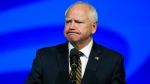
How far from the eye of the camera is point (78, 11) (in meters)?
2.14

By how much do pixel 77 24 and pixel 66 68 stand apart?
0.27m

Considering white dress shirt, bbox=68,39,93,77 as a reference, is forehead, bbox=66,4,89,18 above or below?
above

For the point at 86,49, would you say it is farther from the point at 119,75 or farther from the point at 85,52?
the point at 119,75

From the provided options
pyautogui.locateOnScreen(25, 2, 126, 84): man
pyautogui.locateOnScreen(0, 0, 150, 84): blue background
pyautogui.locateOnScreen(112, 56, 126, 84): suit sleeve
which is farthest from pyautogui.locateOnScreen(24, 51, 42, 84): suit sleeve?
pyautogui.locateOnScreen(0, 0, 150, 84): blue background

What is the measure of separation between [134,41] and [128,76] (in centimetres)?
29

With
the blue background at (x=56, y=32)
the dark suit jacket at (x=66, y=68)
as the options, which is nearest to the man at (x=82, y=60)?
the dark suit jacket at (x=66, y=68)

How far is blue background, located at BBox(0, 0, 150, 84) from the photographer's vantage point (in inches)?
114

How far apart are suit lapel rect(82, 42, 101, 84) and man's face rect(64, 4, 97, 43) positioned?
0.34ft

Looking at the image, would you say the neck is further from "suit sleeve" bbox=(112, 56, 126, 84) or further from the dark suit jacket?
"suit sleeve" bbox=(112, 56, 126, 84)

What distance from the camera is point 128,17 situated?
2.92 meters

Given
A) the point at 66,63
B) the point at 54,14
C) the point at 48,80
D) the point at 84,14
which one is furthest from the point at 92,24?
the point at 54,14

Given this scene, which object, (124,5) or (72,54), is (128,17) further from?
(72,54)

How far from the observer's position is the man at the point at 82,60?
2.08 m

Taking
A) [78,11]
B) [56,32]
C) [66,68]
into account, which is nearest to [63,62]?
[66,68]
